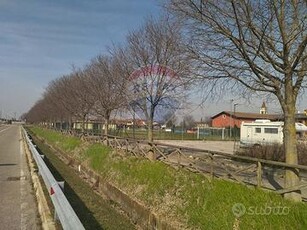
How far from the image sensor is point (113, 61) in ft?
90.1

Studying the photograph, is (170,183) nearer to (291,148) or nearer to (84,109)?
(291,148)

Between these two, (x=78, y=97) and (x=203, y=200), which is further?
(x=78, y=97)

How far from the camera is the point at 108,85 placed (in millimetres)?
29734

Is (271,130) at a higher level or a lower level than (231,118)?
lower

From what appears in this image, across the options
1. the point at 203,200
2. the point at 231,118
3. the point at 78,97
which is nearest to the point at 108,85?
the point at 78,97

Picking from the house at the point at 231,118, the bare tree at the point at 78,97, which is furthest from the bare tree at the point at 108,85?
the house at the point at 231,118

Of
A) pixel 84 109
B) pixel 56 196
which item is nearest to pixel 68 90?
pixel 84 109

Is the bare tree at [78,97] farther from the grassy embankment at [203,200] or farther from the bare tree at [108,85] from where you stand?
the grassy embankment at [203,200]

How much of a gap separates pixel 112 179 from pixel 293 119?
25.2 ft

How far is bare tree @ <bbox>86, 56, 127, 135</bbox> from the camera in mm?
26250

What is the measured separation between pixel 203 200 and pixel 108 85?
21.5 metres

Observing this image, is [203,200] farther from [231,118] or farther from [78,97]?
[231,118]

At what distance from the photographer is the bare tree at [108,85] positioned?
1033 inches

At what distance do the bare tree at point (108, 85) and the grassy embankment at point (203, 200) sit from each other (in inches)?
457
